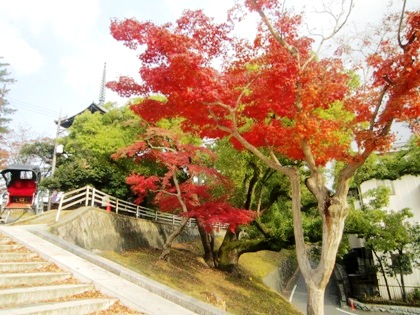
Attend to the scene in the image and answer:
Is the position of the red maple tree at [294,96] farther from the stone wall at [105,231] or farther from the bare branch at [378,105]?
the stone wall at [105,231]

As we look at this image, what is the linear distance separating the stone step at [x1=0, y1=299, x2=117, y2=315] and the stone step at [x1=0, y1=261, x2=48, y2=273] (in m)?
1.80

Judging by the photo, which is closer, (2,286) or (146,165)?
(2,286)

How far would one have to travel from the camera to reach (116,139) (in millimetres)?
19453

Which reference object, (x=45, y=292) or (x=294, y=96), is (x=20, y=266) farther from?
(x=294, y=96)

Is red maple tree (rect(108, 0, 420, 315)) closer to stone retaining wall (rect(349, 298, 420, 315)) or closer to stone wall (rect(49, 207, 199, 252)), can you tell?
stone wall (rect(49, 207, 199, 252))

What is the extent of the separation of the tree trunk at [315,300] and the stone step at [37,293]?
17.2ft

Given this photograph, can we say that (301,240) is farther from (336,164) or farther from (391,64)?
(336,164)

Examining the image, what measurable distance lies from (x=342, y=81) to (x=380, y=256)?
1485cm

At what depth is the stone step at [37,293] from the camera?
4.60 meters

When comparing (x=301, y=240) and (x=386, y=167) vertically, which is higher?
(x=386, y=167)

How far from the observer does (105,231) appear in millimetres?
14492

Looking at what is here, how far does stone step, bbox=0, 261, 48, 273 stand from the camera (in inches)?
231

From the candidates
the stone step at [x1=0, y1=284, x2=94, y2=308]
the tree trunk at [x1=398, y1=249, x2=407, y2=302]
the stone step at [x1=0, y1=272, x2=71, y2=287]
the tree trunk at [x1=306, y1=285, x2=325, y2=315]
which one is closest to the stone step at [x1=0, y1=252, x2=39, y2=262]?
the stone step at [x1=0, y1=272, x2=71, y2=287]

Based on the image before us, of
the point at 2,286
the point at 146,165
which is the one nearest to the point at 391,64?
the point at 2,286
